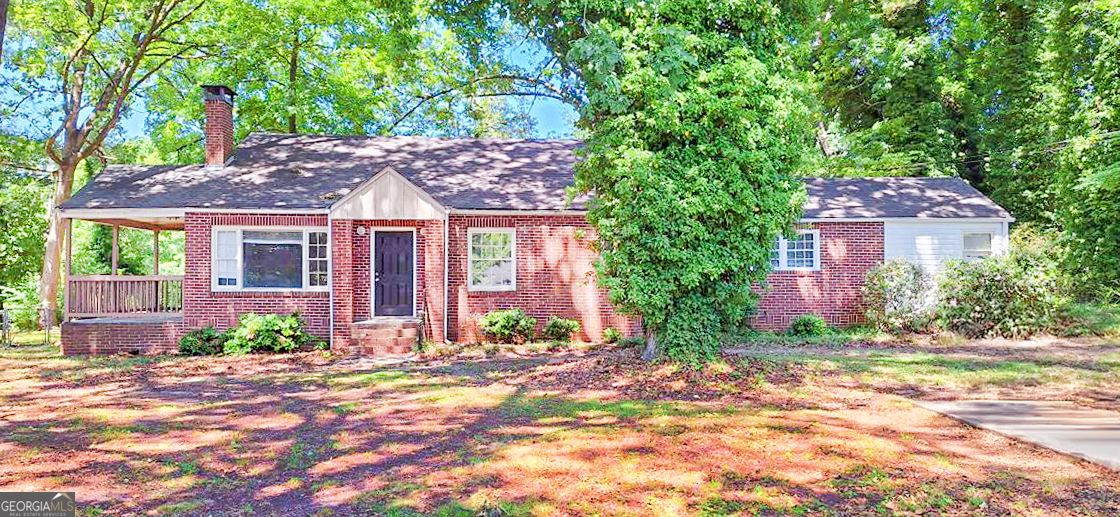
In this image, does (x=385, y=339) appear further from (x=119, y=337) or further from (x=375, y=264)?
(x=119, y=337)

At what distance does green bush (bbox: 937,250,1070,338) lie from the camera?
12.8m

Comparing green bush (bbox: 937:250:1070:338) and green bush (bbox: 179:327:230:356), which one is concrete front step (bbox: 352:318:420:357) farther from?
green bush (bbox: 937:250:1070:338)

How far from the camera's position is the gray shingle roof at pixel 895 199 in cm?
1476

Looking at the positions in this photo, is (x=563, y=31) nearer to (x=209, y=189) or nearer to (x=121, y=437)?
(x=121, y=437)

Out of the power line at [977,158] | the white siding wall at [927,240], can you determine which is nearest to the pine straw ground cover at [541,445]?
the white siding wall at [927,240]

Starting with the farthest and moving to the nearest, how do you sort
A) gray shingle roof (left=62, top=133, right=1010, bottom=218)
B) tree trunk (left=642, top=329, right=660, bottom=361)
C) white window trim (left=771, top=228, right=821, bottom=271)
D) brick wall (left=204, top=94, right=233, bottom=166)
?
1. white window trim (left=771, top=228, right=821, bottom=271)
2. brick wall (left=204, top=94, right=233, bottom=166)
3. gray shingle roof (left=62, top=133, right=1010, bottom=218)
4. tree trunk (left=642, top=329, right=660, bottom=361)

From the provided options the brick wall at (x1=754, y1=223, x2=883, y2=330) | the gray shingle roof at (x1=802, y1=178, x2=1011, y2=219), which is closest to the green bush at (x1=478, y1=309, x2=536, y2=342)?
the brick wall at (x1=754, y1=223, x2=883, y2=330)

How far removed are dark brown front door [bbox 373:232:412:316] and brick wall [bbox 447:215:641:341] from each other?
0.88 meters

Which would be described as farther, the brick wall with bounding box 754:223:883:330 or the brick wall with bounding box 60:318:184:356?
the brick wall with bounding box 754:223:883:330

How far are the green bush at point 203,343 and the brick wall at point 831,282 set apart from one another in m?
11.4

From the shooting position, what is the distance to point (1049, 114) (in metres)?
19.3

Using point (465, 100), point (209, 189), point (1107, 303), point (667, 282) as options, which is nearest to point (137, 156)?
point (465, 100)

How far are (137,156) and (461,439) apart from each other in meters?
25.0

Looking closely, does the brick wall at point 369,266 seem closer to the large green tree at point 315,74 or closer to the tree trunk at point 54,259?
the large green tree at point 315,74
